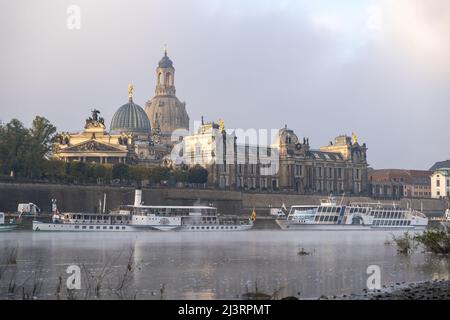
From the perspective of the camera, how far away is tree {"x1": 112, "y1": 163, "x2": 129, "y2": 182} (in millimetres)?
108438

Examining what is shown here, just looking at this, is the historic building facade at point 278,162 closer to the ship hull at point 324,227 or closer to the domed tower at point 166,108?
the domed tower at point 166,108

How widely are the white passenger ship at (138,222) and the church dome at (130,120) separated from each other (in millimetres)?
52617

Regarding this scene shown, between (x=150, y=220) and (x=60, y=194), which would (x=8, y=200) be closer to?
(x=60, y=194)

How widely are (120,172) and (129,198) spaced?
784 cm

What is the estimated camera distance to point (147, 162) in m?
130

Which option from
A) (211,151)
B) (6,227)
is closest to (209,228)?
(6,227)

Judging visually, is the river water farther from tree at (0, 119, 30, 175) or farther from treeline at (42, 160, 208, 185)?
treeline at (42, 160, 208, 185)

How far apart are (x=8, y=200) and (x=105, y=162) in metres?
34.2

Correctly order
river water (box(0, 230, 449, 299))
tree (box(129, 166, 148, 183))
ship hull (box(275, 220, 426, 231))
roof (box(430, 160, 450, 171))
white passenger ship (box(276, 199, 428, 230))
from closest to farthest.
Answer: river water (box(0, 230, 449, 299))
ship hull (box(275, 220, 426, 231))
white passenger ship (box(276, 199, 428, 230))
tree (box(129, 166, 148, 183))
roof (box(430, 160, 450, 171))

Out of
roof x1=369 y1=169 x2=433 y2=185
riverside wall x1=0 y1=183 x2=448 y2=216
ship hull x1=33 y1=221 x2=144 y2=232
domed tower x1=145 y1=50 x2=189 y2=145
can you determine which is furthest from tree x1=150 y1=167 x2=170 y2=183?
roof x1=369 y1=169 x2=433 y2=185

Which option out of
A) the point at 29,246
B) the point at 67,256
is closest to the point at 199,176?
the point at 29,246

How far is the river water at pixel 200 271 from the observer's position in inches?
1062

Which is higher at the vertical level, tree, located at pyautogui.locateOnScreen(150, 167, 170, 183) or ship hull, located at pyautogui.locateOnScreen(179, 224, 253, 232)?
tree, located at pyautogui.locateOnScreen(150, 167, 170, 183)

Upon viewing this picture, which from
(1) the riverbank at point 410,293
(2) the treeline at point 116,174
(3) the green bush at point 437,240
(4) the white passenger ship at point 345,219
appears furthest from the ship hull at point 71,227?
(1) the riverbank at point 410,293
